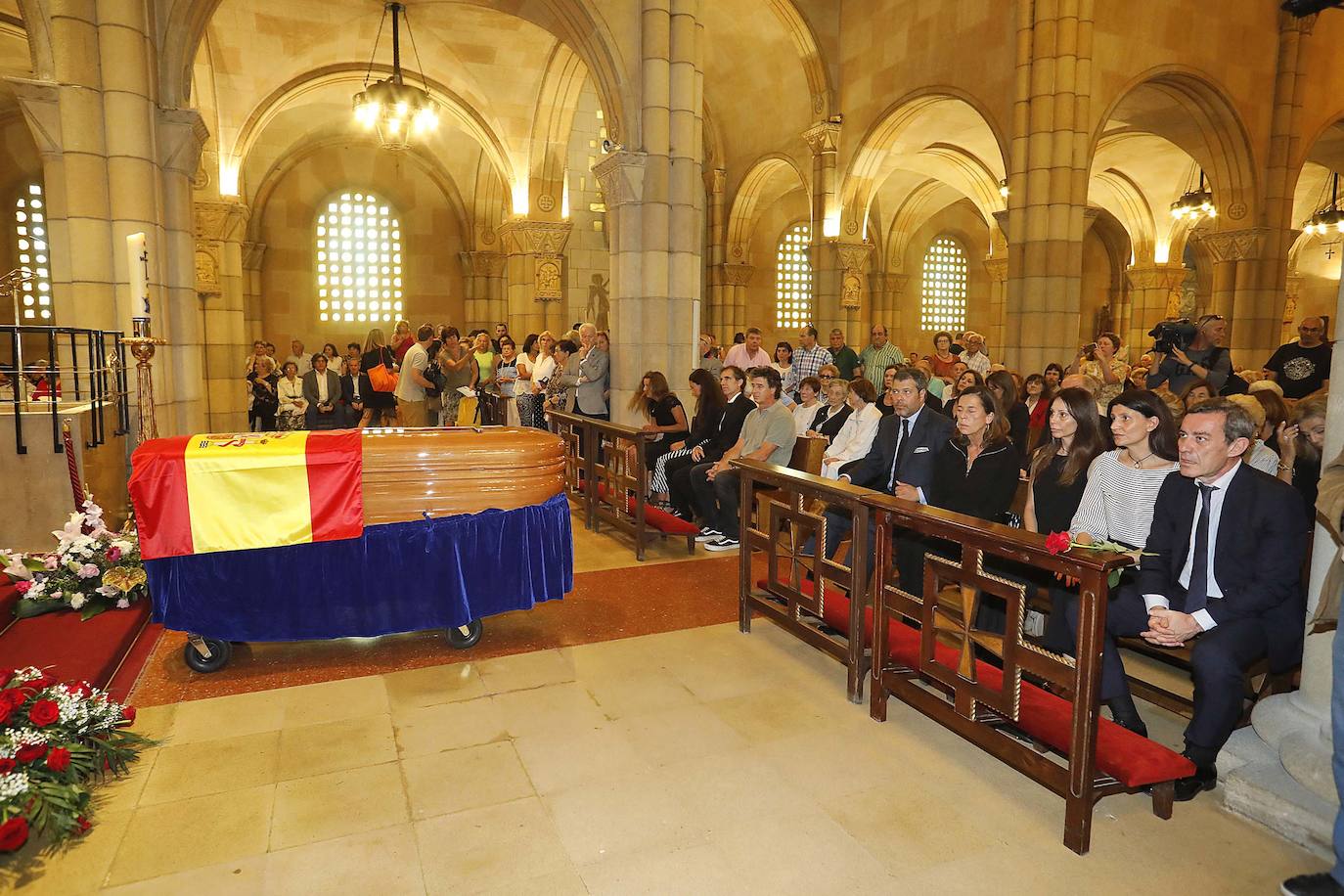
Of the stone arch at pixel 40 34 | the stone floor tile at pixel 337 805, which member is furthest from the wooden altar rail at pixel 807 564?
the stone arch at pixel 40 34

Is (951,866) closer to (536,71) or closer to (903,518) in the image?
(903,518)

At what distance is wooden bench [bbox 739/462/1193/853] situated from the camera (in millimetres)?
2582

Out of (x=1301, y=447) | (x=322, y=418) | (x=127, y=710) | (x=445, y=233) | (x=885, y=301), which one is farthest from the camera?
(x=885, y=301)

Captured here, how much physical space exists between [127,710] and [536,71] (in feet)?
43.9

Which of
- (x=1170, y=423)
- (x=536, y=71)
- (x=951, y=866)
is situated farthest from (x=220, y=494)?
(x=536, y=71)

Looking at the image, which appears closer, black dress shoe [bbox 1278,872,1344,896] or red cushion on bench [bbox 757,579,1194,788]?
black dress shoe [bbox 1278,872,1344,896]

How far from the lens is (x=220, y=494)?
3.67 meters

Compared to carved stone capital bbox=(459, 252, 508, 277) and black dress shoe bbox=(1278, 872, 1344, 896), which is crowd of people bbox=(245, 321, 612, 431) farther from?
black dress shoe bbox=(1278, 872, 1344, 896)

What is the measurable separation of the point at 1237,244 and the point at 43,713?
16.1 metres

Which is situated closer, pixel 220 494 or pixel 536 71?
pixel 220 494

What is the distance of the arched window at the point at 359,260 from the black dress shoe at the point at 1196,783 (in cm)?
1814

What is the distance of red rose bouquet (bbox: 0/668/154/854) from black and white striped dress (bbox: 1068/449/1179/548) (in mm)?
3823

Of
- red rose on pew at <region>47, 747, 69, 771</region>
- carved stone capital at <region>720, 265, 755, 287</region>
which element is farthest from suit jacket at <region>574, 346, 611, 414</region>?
carved stone capital at <region>720, 265, 755, 287</region>

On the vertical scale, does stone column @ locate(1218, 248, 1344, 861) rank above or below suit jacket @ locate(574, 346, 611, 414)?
below
